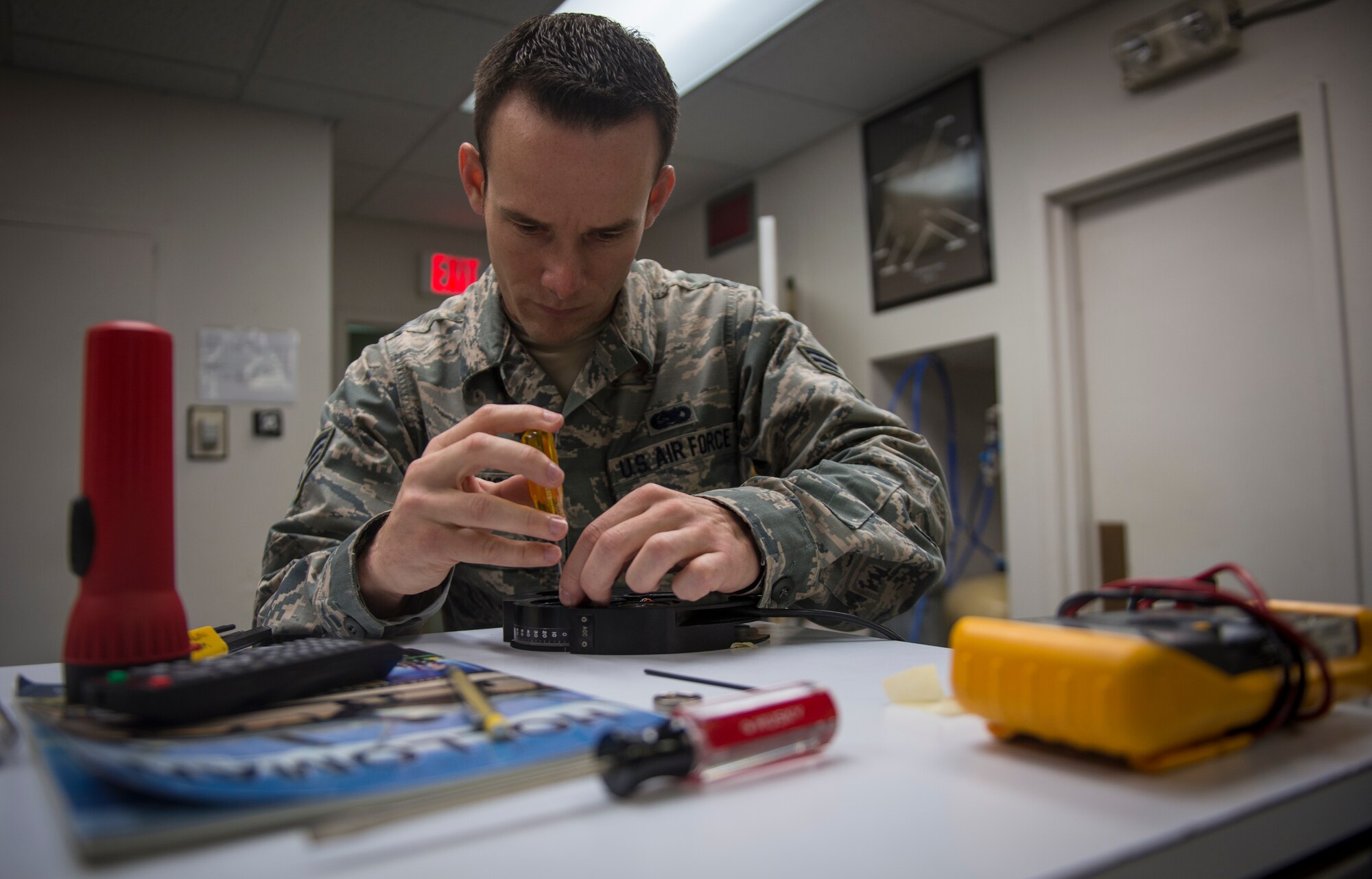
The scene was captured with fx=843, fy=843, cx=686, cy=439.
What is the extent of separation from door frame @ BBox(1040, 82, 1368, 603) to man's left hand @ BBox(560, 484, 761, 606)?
1.89 meters

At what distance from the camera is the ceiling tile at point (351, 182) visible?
11.4 ft

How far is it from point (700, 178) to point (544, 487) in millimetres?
3184

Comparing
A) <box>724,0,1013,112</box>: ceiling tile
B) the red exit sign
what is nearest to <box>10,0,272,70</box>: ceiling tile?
the red exit sign

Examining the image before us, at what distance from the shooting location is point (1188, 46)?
2113 mm

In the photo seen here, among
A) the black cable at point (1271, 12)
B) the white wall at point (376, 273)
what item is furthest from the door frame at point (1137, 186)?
the white wall at point (376, 273)

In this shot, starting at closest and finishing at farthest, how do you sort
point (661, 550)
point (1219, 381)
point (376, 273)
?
point (661, 550) < point (1219, 381) < point (376, 273)

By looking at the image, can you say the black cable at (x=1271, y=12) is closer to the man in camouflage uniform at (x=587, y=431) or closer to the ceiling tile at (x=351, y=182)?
the man in camouflage uniform at (x=587, y=431)

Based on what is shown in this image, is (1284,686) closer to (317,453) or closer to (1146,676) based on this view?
(1146,676)

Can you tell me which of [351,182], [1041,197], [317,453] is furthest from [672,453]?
[351,182]

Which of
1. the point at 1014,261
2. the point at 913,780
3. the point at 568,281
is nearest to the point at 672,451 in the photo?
the point at 568,281

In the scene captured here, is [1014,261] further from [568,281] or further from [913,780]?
[913,780]

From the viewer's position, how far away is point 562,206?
96cm

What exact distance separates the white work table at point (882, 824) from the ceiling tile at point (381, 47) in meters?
2.38

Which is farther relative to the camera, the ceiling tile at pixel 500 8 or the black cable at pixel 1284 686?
the ceiling tile at pixel 500 8
